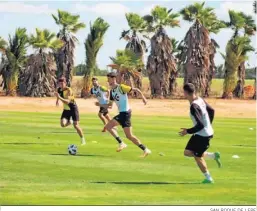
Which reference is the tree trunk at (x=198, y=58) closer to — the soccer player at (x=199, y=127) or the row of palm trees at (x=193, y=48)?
the row of palm trees at (x=193, y=48)

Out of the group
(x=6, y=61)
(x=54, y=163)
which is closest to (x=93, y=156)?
(x=54, y=163)

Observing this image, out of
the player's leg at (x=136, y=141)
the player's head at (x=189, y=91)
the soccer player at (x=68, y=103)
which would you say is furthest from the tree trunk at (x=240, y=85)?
the player's head at (x=189, y=91)

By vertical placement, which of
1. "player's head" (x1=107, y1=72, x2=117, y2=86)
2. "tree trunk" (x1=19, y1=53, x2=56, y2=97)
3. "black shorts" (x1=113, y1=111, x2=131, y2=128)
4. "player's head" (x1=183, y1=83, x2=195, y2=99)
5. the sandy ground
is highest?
"player's head" (x1=183, y1=83, x2=195, y2=99)

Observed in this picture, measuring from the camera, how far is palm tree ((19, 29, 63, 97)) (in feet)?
235

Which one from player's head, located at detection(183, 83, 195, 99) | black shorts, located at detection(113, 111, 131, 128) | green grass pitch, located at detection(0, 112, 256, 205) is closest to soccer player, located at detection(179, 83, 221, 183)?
player's head, located at detection(183, 83, 195, 99)

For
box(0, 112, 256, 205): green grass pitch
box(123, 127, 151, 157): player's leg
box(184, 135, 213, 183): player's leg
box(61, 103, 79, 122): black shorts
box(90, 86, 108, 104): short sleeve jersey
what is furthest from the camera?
box(90, 86, 108, 104): short sleeve jersey

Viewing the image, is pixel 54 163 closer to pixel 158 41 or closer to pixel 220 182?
pixel 220 182

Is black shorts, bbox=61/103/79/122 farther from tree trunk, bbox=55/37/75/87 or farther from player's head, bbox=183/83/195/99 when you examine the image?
tree trunk, bbox=55/37/75/87

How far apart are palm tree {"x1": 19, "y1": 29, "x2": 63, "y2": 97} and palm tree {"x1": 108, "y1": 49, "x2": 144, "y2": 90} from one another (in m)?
5.76

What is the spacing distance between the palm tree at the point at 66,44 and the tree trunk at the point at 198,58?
11.4 metres

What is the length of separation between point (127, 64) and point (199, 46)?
7.74 metres

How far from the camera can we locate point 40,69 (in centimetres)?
7212

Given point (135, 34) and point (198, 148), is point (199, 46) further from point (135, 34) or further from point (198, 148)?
point (198, 148)

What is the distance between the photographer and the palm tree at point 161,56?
250 ft
